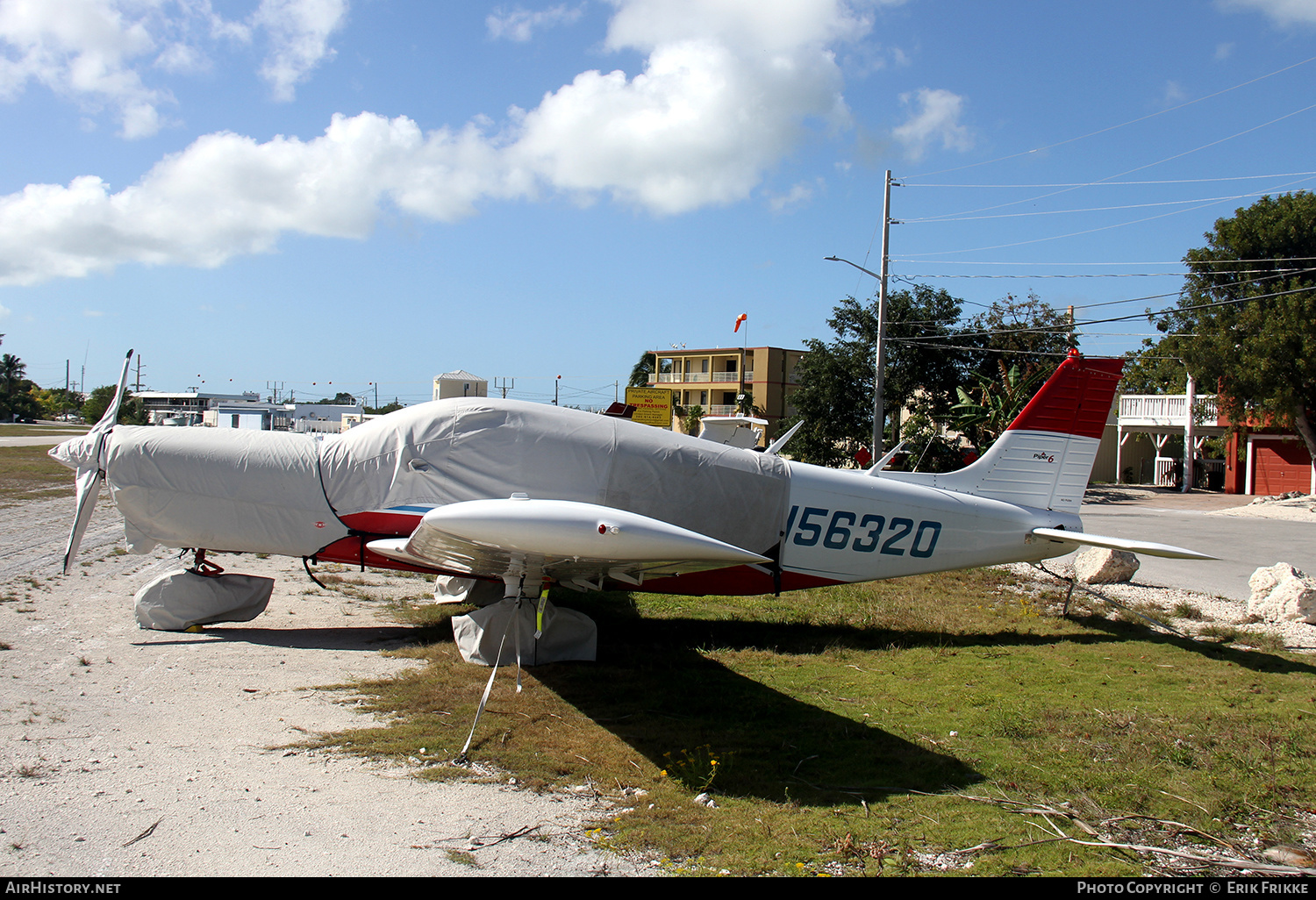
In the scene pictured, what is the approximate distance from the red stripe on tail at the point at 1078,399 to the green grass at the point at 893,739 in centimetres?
245

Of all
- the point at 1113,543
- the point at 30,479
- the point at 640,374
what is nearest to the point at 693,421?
the point at 640,374

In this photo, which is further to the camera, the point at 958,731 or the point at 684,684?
the point at 684,684

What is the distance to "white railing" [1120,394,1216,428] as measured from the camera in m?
33.9

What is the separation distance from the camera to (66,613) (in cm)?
886

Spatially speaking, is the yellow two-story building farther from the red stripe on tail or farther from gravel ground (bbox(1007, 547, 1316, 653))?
the red stripe on tail

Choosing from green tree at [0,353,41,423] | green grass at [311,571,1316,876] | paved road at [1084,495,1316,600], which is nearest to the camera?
green grass at [311,571,1316,876]

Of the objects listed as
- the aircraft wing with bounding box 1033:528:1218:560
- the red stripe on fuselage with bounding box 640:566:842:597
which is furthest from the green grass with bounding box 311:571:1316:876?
the aircraft wing with bounding box 1033:528:1218:560

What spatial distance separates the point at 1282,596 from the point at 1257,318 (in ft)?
88.1

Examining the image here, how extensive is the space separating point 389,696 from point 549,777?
2.16 meters

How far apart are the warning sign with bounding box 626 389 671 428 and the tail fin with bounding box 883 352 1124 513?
22811 millimetres

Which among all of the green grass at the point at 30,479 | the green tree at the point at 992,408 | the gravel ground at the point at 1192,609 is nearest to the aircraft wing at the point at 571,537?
the gravel ground at the point at 1192,609

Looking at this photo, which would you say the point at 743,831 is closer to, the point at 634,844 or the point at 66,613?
the point at 634,844

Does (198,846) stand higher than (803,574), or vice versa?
(803,574)

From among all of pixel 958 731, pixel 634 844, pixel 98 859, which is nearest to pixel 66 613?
pixel 98 859
